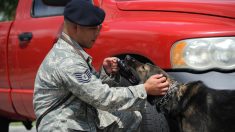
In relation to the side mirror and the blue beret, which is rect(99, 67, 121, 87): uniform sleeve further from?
the side mirror

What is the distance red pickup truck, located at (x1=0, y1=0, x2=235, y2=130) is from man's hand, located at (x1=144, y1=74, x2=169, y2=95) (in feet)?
1.23

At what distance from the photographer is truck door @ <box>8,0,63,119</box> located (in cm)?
475

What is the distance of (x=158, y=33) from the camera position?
3.84m

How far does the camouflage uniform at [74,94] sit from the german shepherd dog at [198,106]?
20 cm

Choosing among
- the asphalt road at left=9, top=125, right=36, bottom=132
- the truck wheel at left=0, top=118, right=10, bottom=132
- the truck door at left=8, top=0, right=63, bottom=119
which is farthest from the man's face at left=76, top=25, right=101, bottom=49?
the asphalt road at left=9, top=125, right=36, bottom=132

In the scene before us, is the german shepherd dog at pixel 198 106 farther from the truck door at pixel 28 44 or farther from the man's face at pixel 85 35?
the truck door at pixel 28 44

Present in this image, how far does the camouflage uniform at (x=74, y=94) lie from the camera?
3.15 metres

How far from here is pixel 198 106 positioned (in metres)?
3.41

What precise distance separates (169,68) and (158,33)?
0.26 metres

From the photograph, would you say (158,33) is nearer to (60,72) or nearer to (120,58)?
(120,58)

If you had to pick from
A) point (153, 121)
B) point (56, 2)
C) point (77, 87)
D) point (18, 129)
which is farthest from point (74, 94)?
point (18, 129)

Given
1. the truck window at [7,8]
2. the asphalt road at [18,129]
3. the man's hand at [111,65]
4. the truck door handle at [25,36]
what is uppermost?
the man's hand at [111,65]

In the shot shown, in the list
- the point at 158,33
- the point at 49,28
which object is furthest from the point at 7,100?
the point at 158,33

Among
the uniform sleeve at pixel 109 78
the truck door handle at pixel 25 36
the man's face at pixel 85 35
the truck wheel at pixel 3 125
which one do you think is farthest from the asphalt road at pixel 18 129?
the man's face at pixel 85 35
